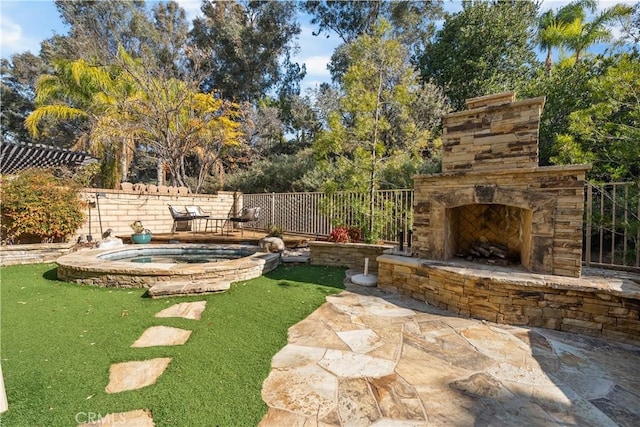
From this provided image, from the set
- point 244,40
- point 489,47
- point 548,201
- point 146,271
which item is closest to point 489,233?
point 548,201

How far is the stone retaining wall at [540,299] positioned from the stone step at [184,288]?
2.79m

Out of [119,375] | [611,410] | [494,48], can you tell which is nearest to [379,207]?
[611,410]

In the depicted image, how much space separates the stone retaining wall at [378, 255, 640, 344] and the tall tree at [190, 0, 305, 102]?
16.9 meters

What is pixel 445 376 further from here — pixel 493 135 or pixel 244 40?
pixel 244 40

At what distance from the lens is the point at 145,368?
6.86 ft

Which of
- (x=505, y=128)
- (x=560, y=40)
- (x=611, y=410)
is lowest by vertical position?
(x=611, y=410)

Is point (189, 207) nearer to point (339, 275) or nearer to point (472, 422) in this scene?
point (339, 275)

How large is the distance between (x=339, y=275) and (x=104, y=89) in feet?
40.1

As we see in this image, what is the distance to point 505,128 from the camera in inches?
140

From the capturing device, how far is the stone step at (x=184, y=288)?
3.62 metres

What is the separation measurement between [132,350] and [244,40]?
1900cm

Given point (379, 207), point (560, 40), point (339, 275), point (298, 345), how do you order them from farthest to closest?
point (560, 40)
point (379, 207)
point (339, 275)
point (298, 345)

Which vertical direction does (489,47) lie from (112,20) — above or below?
below

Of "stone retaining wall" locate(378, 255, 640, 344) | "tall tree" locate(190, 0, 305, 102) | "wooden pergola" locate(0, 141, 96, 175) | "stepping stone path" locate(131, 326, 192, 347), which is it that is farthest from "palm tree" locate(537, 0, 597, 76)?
"wooden pergola" locate(0, 141, 96, 175)
